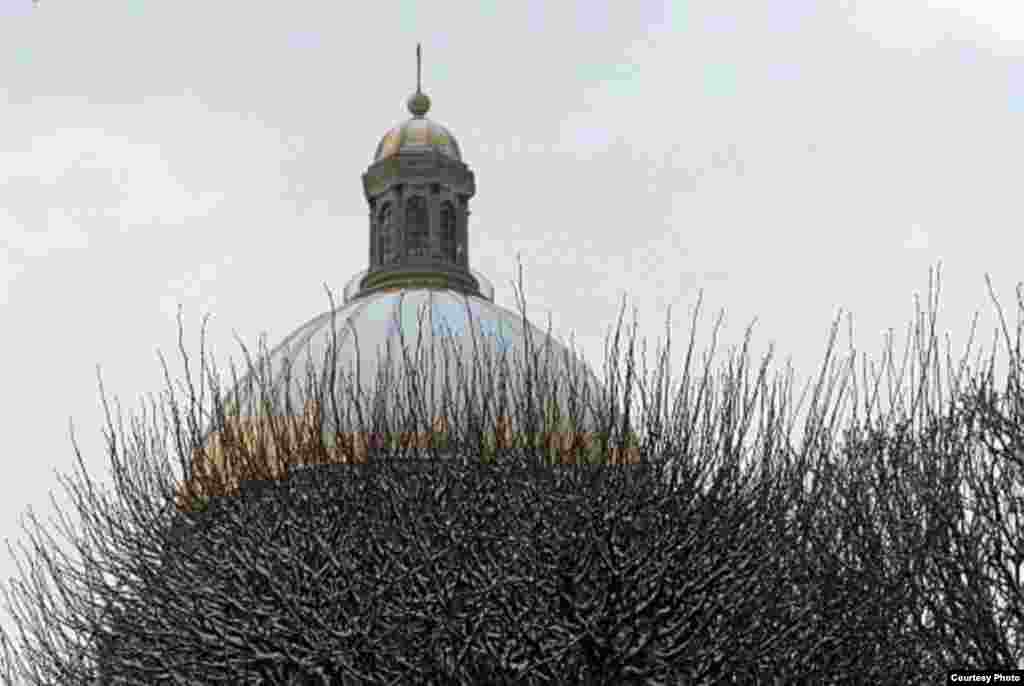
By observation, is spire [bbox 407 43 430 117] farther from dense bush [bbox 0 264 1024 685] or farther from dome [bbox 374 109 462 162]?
dense bush [bbox 0 264 1024 685]

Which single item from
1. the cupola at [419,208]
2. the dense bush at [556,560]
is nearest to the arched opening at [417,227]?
the cupola at [419,208]

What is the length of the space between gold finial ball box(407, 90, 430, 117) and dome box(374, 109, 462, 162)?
1294 millimetres

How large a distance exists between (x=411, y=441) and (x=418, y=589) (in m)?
2.00

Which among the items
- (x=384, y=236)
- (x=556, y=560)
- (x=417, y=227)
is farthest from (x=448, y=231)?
(x=556, y=560)

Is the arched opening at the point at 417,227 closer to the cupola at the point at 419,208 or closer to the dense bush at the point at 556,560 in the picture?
the cupola at the point at 419,208

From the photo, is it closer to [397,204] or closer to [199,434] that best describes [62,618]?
[199,434]

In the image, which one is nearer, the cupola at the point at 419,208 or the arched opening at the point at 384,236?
the cupola at the point at 419,208

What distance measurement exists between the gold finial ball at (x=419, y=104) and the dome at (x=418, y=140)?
1.29 metres

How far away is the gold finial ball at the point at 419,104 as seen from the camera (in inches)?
1850

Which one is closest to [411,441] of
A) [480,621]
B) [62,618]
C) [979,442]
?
[480,621]

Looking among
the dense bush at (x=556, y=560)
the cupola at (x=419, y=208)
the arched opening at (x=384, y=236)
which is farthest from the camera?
the arched opening at (x=384, y=236)

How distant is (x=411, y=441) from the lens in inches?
624

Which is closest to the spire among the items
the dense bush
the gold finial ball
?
the gold finial ball

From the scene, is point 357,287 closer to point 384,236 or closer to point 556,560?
point 384,236
